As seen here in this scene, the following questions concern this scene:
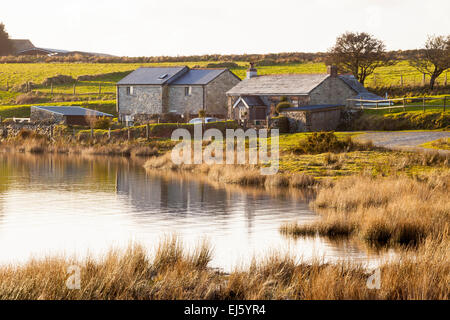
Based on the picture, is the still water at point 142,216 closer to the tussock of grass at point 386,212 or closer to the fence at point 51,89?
the tussock of grass at point 386,212

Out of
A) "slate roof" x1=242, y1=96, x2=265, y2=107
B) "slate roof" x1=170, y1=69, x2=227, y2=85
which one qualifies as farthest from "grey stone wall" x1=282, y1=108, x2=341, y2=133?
"slate roof" x1=170, y1=69, x2=227, y2=85

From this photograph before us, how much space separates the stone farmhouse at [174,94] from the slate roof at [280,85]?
186 inches

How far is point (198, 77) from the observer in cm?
7381

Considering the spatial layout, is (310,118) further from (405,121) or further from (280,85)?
(280,85)

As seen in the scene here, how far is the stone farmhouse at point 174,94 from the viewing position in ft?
237

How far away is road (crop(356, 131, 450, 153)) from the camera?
42.5 meters

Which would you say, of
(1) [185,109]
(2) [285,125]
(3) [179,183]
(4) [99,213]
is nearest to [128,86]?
(1) [185,109]

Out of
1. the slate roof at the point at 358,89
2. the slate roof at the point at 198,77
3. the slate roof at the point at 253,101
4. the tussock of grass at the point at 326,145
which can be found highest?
the slate roof at the point at 198,77

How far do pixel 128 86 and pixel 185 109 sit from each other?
6991 mm

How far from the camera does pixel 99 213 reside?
27.8 m

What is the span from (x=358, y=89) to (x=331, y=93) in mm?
5943

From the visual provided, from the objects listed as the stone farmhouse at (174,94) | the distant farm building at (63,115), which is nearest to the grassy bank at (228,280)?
the distant farm building at (63,115)

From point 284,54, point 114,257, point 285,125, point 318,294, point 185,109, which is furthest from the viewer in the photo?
point 284,54
